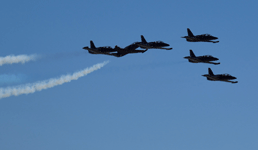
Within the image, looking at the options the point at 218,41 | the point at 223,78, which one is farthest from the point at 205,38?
the point at 223,78

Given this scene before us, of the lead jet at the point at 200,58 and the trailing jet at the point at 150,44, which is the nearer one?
the trailing jet at the point at 150,44

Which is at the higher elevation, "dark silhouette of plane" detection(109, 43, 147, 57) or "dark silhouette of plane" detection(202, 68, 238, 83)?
"dark silhouette of plane" detection(109, 43, 147, 57)

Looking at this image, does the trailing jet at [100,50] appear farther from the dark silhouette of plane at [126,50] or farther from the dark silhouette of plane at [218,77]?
the dark silhouette of plane at [218,77]

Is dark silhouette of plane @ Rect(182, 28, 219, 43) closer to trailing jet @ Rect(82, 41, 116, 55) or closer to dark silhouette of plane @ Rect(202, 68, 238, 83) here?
A: dark silhouette of plane @ Rect(202, 68, 238, 83)

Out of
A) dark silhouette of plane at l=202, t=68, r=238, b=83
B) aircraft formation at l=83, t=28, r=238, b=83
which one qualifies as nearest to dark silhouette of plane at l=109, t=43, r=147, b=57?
aircraft formation at l=83, t=28, r=238, b=83

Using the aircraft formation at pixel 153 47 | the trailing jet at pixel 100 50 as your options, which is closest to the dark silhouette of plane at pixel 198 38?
the aircraft formation at pixel 153 47

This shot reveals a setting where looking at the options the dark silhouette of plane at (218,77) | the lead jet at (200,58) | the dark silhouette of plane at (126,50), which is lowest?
the dark silhouette of plane at (218,77)

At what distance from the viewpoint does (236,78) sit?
7431 inches

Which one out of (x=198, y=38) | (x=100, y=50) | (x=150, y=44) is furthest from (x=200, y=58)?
(x=100, y=50)

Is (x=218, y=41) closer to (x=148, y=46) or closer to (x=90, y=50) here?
(x=148, y=46)

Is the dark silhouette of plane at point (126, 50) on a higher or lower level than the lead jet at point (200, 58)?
higher

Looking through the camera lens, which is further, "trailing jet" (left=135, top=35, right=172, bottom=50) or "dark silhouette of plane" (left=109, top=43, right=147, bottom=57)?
"dark silhouette of plane" (left=109, top=43, right=147, bottom=57)

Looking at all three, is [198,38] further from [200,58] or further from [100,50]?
[100,50]

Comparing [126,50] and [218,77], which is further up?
[126,50]
